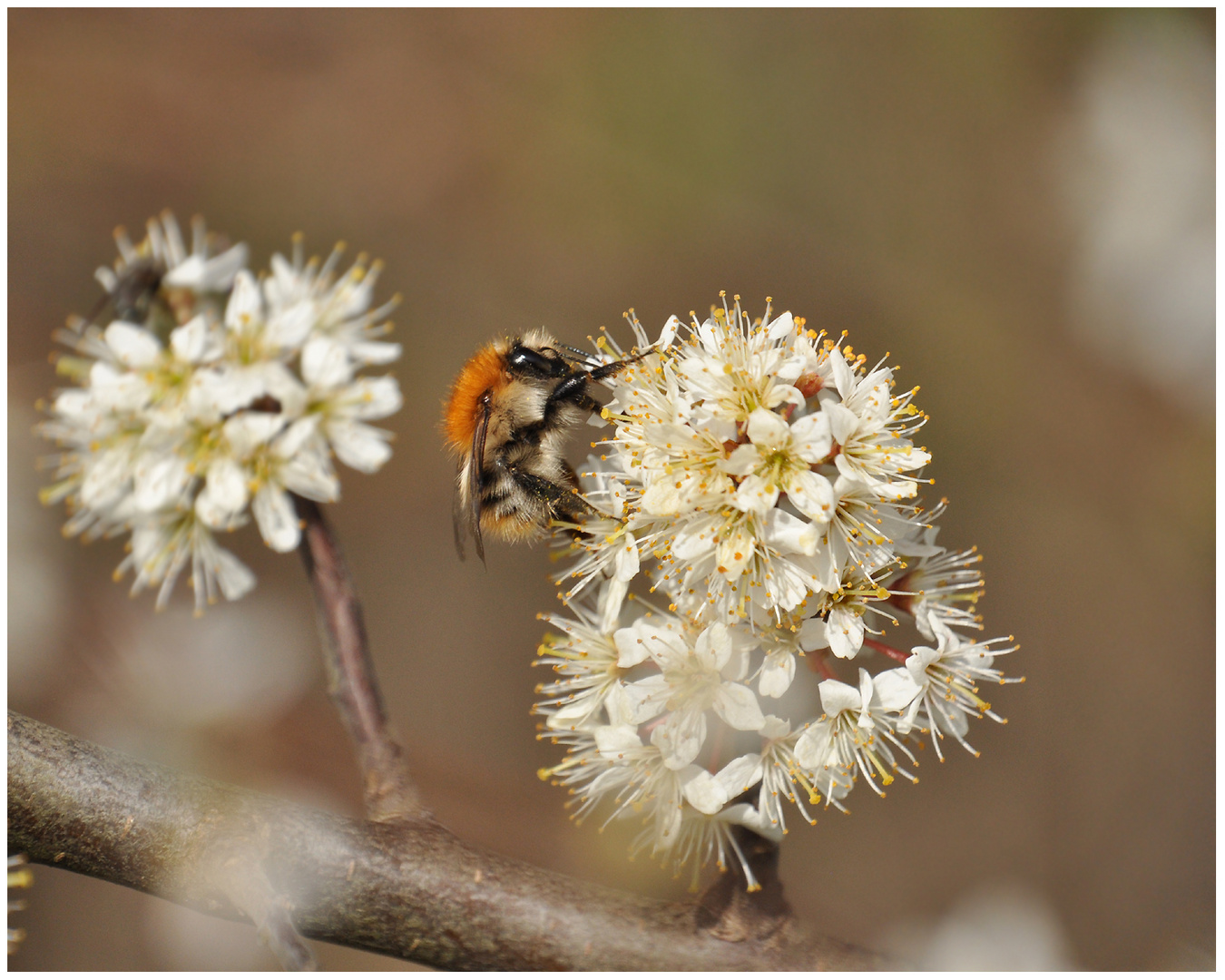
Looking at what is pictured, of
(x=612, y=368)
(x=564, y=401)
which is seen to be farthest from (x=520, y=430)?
(x=612, y=368)

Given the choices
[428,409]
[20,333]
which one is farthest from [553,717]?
[20,333]

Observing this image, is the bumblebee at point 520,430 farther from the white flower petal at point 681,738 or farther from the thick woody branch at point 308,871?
the thick woody branch at point 308,871

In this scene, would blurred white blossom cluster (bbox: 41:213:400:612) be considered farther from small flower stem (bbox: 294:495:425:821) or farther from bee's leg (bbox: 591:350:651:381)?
bee's leg (bbox: 591:350:651:381)

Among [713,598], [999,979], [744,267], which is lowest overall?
[999,979]

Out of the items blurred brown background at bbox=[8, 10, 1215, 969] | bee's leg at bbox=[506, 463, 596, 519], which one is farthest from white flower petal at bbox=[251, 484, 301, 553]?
blurred brown background at bbox=[8, 10, 1215, 969]

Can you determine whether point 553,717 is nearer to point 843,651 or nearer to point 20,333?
point 843,651

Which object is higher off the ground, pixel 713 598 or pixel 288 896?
pixel 713 598

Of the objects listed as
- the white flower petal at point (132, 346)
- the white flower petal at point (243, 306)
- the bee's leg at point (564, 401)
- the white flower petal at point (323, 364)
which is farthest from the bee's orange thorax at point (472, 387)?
the white flower petal at point (132, 346)
